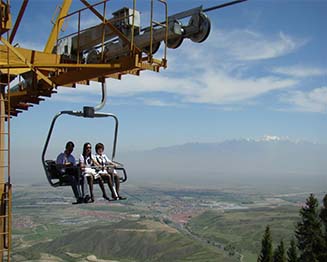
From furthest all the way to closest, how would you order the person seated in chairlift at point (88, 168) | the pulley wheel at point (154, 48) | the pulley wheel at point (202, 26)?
1. the person seated in chairlift at point (88, 168)
2. the pulley wheel at point (154, 48)
3. the pulley wheel at point (202, 26)

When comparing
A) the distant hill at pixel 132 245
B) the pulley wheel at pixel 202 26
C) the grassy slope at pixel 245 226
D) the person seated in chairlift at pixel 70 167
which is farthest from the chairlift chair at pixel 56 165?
the grassy slope at pixel 245 226

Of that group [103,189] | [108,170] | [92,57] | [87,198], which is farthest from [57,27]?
[87,198]

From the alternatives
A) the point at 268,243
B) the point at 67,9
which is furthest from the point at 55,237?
the point at 67,9

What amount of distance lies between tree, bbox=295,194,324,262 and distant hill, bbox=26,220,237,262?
3164 inches

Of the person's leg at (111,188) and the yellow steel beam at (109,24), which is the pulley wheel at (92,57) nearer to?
the yellow steel beam at (109,24)

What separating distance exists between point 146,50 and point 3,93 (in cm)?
281

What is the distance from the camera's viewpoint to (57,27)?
36.0 ft

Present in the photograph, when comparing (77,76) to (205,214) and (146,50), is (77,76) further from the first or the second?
(205,214)

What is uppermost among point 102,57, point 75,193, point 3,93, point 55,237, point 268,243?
point 102,57

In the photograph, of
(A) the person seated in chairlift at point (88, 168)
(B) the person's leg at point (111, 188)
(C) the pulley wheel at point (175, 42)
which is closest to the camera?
(C) the pulley wheel at point (175, 42)

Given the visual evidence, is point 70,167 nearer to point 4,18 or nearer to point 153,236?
point 4,18

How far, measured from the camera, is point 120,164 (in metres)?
10.6

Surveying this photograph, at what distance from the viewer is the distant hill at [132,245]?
124 m

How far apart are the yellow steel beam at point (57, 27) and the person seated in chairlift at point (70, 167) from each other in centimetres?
231
